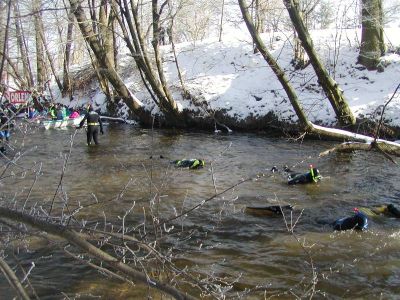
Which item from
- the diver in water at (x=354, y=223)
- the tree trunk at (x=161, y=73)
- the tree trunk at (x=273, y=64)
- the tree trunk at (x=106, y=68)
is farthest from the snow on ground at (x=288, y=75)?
the diver in water at (x=354, y=223)

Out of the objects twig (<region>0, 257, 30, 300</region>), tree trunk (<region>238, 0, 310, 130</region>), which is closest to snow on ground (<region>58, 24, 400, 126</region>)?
tree trunk (<region>238, 0, 310, 130</region>)

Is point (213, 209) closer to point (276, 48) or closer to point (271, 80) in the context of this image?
point (271, 80)

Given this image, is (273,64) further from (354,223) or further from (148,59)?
(148,59)

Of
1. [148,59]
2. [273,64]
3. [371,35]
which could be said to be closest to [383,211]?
[273,64]

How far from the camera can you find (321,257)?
5.87 metres

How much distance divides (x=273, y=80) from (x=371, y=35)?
4763 mm

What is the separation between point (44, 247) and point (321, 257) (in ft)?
12.2

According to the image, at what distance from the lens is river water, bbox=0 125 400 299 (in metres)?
5.00

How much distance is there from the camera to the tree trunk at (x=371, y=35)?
1717 cm

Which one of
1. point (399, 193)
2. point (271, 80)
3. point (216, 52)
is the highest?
point (216, 52)

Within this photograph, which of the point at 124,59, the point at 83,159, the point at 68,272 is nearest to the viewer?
the point at 68,272

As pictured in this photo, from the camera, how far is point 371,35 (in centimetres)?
1828

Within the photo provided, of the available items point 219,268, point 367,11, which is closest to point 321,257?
point 219,268

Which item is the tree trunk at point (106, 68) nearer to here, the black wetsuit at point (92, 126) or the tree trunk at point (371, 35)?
the black wetsuit at point (92, 126)
